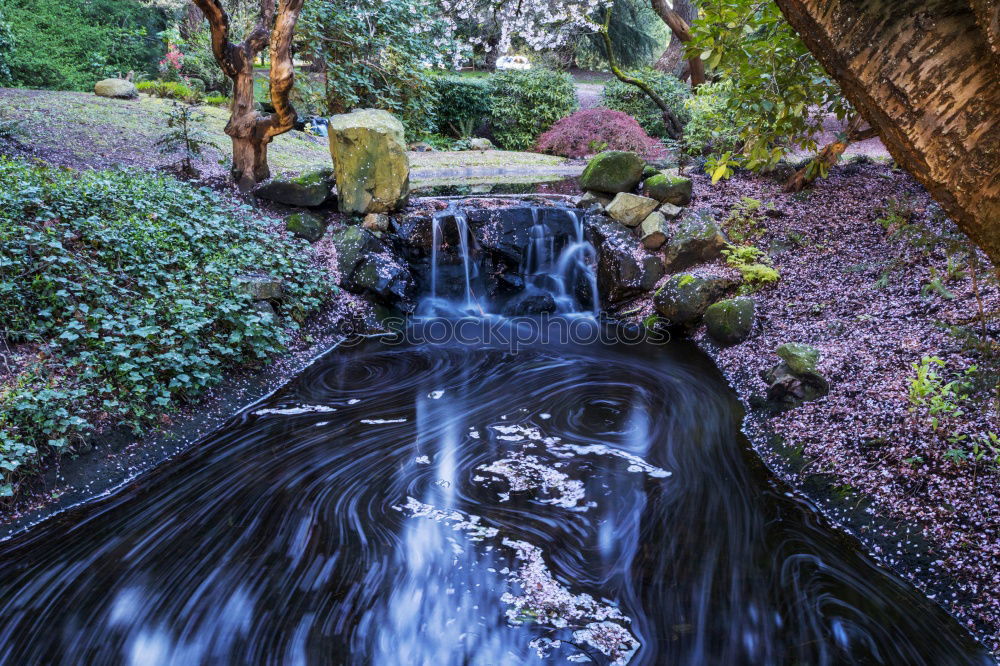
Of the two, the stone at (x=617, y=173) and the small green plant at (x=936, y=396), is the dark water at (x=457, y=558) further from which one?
the stone at (x=617, y=173)

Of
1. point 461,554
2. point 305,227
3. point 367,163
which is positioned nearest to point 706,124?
point 367,163

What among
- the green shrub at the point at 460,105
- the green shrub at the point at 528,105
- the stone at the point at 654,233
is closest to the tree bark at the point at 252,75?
the stone at the point at 654,233

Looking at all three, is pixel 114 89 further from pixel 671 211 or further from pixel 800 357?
pixel 800 357

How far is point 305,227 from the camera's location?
899cm

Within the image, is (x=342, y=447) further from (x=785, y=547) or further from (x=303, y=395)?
(x=785, y=547)

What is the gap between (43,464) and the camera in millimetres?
4574

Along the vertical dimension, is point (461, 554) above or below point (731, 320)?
below

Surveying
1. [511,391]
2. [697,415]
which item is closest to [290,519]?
[511,391]

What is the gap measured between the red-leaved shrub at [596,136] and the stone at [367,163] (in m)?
7.50

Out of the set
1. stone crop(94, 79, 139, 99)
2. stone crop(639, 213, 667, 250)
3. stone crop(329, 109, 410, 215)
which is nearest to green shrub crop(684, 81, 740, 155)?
stone crop(639, 213, 667, 250)

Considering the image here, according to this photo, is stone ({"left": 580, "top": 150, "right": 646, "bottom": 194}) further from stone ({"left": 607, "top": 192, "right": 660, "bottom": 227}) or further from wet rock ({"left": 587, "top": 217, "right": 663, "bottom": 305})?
wet rock ({"left": 587, "top": 217, "right": 663, "bottom": 305})

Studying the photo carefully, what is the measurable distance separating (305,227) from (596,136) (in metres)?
9.21

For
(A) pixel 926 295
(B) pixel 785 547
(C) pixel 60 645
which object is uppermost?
(A) pixel 926 295

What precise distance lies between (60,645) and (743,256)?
26.2 ft
